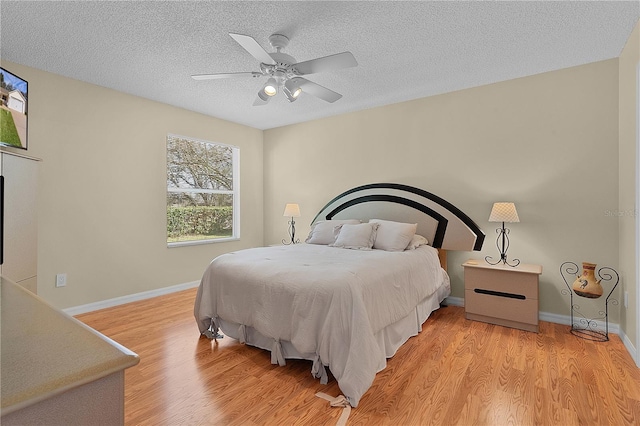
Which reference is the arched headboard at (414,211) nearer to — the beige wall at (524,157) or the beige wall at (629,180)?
the beige wall at (524,157)

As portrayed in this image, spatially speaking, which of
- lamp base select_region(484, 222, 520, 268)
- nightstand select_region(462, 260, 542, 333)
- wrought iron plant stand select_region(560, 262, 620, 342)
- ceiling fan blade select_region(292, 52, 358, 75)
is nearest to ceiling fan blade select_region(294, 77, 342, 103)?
ceiling fan blade select_region(292, 52, 358, 75)

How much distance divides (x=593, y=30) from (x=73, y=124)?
193 inches

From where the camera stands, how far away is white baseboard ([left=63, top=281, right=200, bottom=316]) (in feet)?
11.5

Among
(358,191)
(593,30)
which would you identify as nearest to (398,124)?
(358,191)

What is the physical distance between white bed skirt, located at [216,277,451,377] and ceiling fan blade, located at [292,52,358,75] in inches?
77.4

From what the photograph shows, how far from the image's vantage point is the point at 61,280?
340 cm

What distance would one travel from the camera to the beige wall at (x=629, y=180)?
246 centimetres

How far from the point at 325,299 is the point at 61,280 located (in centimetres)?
305

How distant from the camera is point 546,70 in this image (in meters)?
3.25

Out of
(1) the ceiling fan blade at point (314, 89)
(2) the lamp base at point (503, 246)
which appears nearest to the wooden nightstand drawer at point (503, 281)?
(2) the lamp base at point (503, 246)

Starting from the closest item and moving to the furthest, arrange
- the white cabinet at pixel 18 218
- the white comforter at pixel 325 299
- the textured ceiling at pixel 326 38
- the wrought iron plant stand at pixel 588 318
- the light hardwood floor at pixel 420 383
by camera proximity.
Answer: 1. the light hardwood floor at pixel 420 383
2. the white comforter at pixel 325 299
3. the textured ceiling at pixel 326 38
4. the white cabinet at pixel 18 218
5. the wrought iron plant stand at pixel 588 318

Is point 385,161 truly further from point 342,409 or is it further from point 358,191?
point 342,409

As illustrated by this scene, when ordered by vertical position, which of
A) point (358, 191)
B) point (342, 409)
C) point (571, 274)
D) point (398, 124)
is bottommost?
point (342, 409)

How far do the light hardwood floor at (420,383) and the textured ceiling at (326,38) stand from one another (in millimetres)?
2530
